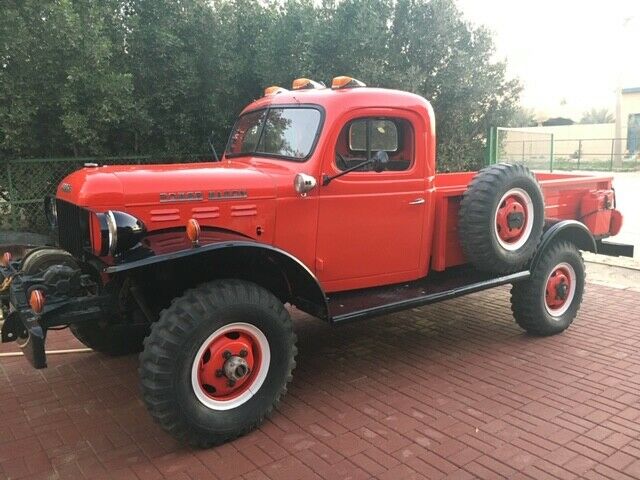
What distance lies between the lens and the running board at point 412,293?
12.8 ft

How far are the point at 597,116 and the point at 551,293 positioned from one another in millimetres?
50230

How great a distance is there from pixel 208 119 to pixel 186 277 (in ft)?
17.5

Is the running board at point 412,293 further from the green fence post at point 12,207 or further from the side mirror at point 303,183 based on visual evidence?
the green fence post at point 12,207

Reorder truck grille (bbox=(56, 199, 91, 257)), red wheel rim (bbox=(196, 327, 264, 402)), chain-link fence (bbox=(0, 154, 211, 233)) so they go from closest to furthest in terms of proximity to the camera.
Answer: red wheel rim (bbox=(196, 327, 264, 402))
truck grille (bbox=(56, 199, 91, 257))
chain-link fence (bbox=(0, 154, 211, 233))

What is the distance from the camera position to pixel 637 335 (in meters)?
5.06

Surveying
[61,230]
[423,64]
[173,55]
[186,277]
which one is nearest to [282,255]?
[186,277]

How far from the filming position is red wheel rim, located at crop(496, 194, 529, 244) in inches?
173

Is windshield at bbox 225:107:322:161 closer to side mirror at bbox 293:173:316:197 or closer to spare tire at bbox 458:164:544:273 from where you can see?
side mirror at bbox 293:173:316:197

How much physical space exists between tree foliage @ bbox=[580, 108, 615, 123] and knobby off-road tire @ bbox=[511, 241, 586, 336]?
46288mm

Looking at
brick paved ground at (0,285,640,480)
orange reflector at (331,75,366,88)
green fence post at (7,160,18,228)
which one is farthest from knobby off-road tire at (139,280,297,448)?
green fence post at (7,160,18,228)

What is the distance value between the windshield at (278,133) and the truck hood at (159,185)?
362 millimetres

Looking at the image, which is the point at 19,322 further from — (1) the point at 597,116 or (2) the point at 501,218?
(1) the point at 597,116

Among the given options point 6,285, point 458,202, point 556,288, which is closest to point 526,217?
point 458,202

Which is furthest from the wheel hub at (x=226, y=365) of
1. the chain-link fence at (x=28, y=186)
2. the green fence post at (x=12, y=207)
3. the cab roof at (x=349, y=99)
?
the green fence post at (x=12, y=207)
